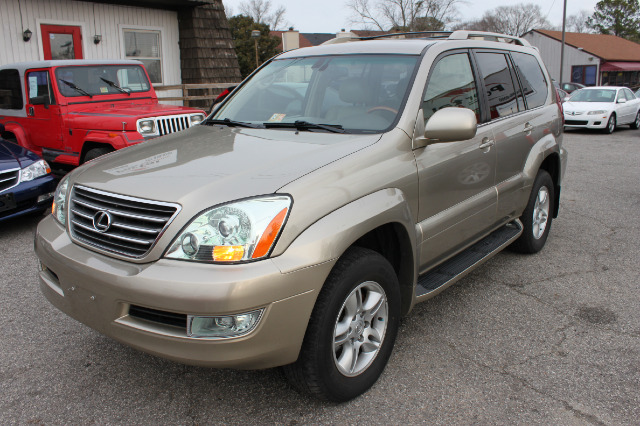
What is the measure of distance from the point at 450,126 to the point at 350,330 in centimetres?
121

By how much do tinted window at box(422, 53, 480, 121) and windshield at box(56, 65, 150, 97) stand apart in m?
5.71

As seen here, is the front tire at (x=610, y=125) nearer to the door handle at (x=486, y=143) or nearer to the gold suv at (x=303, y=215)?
the gold suv at (x=303, y=215)

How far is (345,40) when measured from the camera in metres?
4.22

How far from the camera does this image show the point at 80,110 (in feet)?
23.7

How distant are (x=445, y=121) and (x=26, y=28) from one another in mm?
11208

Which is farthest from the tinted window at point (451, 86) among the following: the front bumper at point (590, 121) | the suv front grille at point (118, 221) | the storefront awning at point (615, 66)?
the storefront awning at point (615, 66)

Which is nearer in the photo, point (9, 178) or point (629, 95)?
point (9, 178)

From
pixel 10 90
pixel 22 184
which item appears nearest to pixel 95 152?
pixel 22 184

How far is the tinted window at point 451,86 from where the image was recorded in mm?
3229

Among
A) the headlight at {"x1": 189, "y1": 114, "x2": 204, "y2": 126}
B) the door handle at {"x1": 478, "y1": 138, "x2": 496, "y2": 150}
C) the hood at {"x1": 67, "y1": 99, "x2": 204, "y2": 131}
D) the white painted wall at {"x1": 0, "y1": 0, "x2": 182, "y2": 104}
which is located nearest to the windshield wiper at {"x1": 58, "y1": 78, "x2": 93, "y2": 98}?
the hood at {"x1": 67, "y1": 99, "x2": 204, "y2": 131}

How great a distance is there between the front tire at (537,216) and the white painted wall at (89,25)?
10815mm

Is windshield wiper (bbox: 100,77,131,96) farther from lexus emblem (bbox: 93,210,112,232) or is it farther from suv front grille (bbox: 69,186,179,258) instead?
lexus emblem (bbox: 93,210,112,232)

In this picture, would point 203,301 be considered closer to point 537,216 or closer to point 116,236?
point 116,236

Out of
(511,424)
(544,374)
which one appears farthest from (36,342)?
(544,374)
